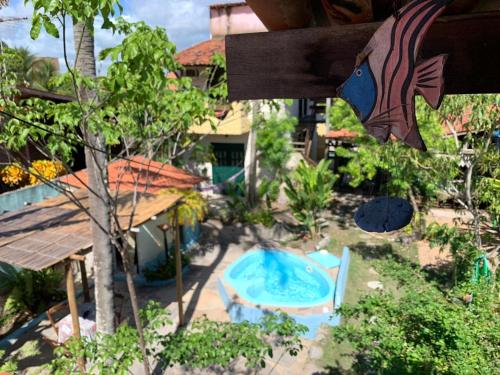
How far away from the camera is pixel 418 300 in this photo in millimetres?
6020

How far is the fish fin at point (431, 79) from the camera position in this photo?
1.20 meters

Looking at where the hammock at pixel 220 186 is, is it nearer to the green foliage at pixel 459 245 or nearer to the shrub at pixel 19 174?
the shrub at pixel 19 174

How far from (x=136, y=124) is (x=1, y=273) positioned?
258 inches

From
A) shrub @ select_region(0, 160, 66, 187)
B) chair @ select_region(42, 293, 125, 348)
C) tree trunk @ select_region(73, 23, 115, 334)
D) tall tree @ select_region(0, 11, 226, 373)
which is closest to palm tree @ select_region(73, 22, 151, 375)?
tree trunk @ select_region(73, 23, 115, 334)

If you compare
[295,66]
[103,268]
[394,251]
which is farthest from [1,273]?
[394,251]

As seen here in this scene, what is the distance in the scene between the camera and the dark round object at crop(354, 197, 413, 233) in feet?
9.13

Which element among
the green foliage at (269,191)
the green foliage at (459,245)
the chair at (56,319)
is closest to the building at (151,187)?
the chair at (56,319)

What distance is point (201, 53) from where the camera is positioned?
63.8ft

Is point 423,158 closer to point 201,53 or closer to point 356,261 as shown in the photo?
point 356,261

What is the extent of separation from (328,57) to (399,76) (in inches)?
13.6

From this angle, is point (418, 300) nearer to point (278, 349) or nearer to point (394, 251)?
point (278, 349)

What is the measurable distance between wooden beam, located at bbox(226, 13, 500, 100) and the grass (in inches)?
292

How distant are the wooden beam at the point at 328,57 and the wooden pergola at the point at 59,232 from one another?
4.55m

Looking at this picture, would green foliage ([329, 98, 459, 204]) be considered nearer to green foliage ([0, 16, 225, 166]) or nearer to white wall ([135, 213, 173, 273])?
green foliage ([0, 16, 225, 166])
